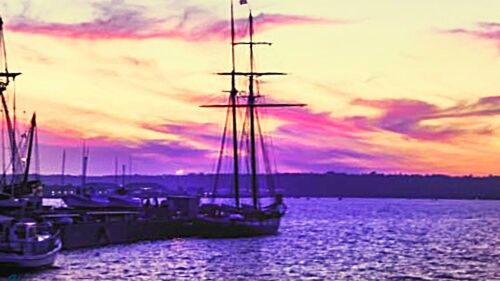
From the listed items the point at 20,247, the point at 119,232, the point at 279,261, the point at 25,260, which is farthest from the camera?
the point at 119,232

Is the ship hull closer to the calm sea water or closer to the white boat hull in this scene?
the calm sea water

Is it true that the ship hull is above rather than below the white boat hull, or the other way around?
above

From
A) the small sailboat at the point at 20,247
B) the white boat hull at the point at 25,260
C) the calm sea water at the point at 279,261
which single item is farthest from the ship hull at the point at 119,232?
the small sailboat at the point at 20,247

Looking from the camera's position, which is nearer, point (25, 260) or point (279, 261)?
point (25, 260)

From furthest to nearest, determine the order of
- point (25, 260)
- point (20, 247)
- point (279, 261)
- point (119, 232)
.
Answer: point (119, 232)
point (279, 261)
point (25, 260)
point (20, 247)

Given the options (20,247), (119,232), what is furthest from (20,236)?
(119,232)

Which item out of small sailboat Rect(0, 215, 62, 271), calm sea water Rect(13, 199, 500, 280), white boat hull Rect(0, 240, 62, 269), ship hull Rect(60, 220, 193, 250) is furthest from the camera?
ship hull Rect(60, 220, 193, 250)

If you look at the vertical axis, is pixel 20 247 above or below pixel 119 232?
below

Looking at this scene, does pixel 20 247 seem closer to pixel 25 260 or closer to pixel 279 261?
pixel 25 260

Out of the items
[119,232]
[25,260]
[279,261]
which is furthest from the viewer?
[119,232]

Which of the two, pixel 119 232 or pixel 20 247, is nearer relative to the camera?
pixel 20 247

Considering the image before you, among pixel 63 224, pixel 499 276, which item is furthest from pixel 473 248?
pixel 63 224

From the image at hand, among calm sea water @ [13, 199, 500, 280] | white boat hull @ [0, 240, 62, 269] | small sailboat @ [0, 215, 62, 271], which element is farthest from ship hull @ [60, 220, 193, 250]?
small sailboat @ [0, 215, 62, 271]

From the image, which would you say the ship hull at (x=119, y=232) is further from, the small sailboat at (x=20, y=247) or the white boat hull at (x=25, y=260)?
the small sailboat at (x=20, y=247)
